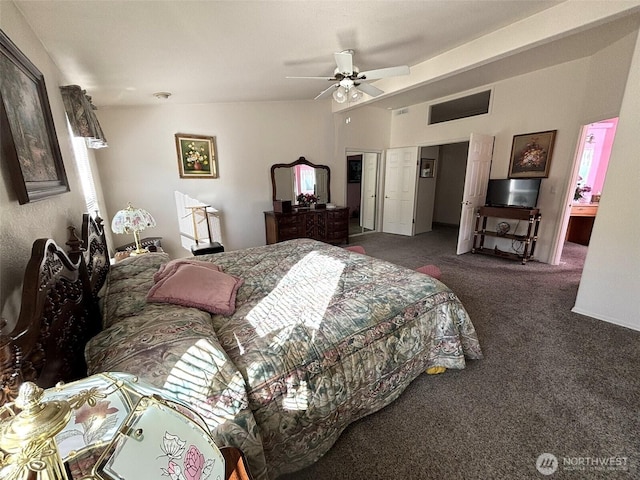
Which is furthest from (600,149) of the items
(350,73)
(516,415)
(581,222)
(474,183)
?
(516,415)

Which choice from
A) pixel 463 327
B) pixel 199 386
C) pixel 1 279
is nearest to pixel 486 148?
pixel 463 327

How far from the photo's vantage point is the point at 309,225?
471 cm

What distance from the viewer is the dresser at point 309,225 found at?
14.5 feet

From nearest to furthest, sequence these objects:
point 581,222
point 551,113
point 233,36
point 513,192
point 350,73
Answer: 1. point 233,36
2. point 350,73
3. point 551,113
4. point 513,192
5. point 581,222

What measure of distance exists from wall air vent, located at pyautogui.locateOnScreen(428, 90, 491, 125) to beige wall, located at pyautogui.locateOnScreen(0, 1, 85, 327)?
5418 mm

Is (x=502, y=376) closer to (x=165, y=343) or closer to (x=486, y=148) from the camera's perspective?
(x=165, y=343)

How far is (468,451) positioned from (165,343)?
61.6 inches

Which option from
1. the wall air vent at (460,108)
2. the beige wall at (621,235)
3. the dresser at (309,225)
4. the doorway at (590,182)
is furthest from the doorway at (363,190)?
the beige wall at (621,235)

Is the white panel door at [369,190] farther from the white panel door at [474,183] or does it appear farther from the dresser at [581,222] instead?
the dresser at [581,222]

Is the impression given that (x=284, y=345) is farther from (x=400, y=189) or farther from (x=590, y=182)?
(x=590, y=182)

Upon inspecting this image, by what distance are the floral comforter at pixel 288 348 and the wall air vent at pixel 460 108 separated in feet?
13.9

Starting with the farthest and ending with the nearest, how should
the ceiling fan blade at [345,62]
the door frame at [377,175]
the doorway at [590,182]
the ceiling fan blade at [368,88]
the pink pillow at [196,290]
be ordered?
the door frame at [377,175] < the doorway at [590,182] < the ceiling fan blade at [368,88] < the ceiling fan blade at [345,62] < the pink pillow at [196,290]

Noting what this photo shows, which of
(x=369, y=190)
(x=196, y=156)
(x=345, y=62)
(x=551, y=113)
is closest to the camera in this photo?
(x=345, y=62)

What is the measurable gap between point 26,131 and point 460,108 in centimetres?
590
